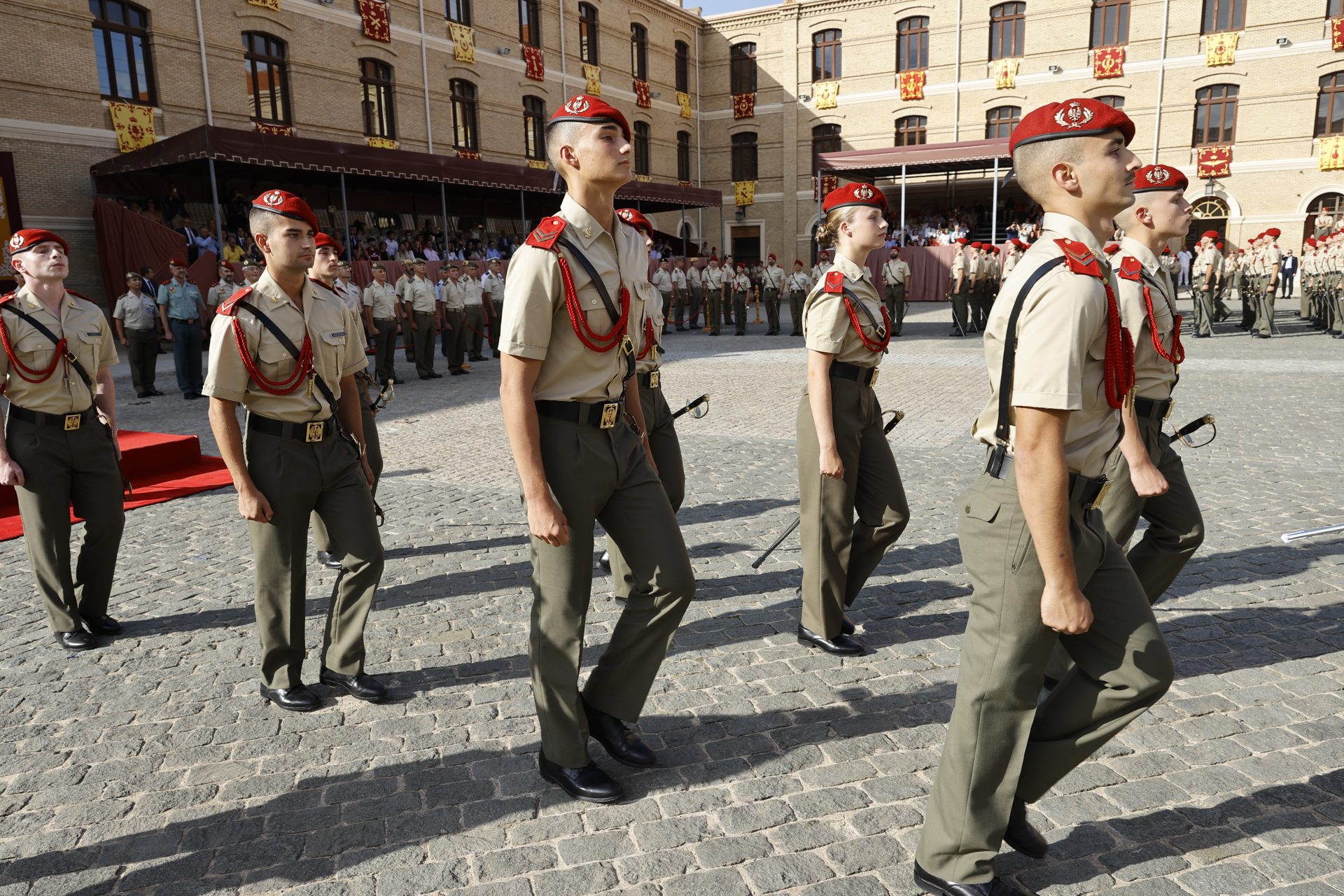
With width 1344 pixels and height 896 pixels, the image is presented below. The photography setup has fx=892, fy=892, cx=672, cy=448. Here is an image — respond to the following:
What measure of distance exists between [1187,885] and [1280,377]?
1170cm

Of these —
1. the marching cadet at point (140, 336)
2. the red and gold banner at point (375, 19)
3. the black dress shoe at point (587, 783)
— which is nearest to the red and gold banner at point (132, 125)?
the red and gold banner at point (375, 19)

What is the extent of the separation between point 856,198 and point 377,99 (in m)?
25.6

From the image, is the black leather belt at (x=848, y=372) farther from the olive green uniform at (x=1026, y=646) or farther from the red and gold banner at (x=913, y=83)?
the red and gold banner at (x=913, y=83)

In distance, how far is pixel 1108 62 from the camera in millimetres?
31016

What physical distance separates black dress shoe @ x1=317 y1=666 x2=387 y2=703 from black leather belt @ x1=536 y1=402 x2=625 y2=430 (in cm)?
159

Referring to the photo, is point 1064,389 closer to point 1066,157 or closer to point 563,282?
point 1066,157

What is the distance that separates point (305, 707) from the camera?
3.57 metres

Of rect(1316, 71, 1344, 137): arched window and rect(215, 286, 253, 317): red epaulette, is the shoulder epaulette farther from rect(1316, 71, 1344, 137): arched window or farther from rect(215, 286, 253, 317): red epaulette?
rect(1316, 71, 1344, 137): arched window

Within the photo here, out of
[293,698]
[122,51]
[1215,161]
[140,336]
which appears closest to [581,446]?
[293,698]

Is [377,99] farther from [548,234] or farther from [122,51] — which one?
[548,234]

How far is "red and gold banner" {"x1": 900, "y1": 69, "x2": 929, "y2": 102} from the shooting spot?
111ft

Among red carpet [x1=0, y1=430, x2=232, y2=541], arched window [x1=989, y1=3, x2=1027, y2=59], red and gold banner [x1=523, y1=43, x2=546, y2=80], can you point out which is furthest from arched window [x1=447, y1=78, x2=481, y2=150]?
red carpet [x1=0, y1=430, x2=232, y2=541]

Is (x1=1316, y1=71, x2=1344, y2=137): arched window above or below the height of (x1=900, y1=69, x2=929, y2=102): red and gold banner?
below

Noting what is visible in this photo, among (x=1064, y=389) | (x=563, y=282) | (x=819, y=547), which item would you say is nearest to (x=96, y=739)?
(x=563, y=282)
